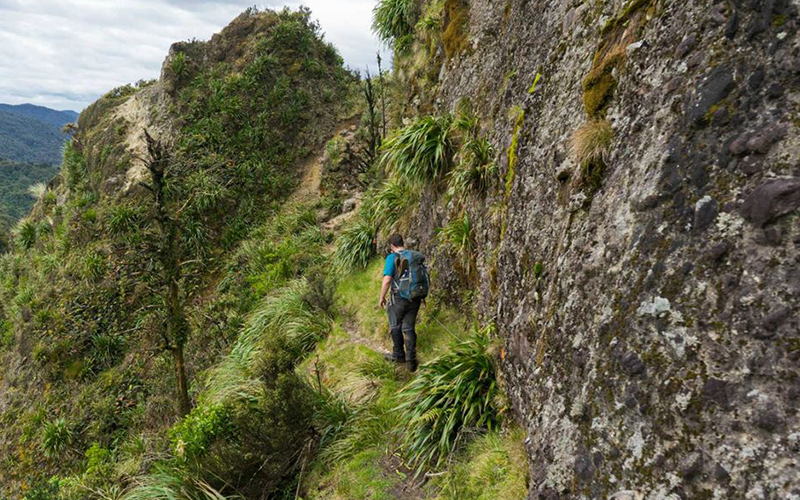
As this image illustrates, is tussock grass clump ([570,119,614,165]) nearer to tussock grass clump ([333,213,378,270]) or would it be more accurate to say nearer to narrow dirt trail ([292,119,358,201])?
tussock grass clump ([333,213,378,270])

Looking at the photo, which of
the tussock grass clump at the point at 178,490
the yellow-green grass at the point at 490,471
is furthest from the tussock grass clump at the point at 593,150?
the tussock grass clump at the point at 178,490

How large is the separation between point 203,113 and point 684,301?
19.9 metres

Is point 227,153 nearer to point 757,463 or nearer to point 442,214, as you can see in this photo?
point 442,214

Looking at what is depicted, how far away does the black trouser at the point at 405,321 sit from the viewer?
6.47 m

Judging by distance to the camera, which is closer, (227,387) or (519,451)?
(519,451)

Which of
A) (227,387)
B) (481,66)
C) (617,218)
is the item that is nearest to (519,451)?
(617,218)

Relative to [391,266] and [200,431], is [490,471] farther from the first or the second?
[200,431]

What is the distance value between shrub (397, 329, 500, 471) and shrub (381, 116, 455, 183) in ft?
11.3

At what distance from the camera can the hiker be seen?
20.8 feet

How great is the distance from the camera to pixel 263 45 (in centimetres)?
1983

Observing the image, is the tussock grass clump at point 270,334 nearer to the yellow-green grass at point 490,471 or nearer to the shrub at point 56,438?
the yellow-green grass at point 490,471

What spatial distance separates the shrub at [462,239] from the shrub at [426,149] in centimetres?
132

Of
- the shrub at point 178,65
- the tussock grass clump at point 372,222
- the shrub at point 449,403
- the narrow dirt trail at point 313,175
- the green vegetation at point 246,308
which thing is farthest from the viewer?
the shrub at point 178,65

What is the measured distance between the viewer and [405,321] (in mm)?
6539
